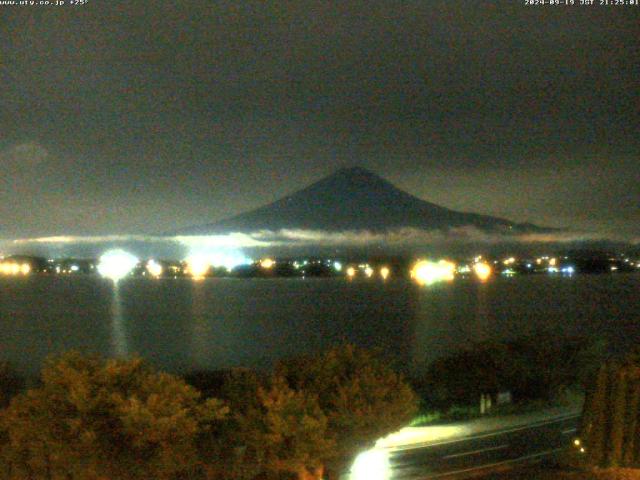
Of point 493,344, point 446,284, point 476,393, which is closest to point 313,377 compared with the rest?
point 476,393

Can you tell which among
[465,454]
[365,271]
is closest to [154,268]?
[365,271]

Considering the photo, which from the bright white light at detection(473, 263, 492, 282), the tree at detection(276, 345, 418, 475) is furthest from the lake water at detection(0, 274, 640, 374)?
the tree at detection(276, 345, 418, 475)

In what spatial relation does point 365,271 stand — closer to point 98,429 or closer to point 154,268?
point 154,268

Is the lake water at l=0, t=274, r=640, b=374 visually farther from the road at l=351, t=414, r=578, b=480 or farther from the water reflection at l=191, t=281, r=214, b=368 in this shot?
the road at l=351, t=414, r=578, b=480

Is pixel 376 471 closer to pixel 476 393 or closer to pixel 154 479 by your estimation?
pixel 154 479

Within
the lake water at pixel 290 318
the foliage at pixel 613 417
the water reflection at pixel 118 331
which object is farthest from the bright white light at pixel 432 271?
the foliage at pixel 613 417
